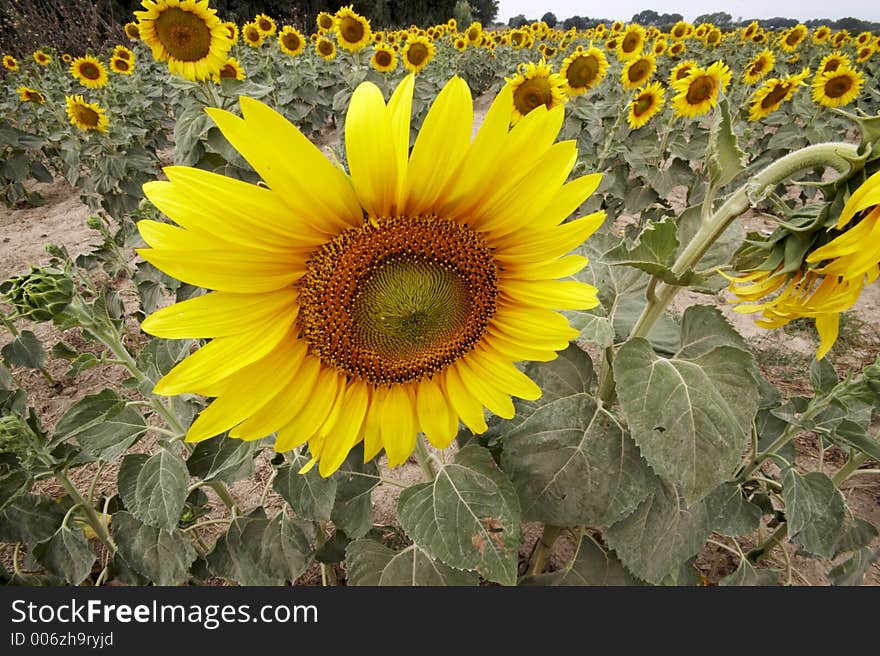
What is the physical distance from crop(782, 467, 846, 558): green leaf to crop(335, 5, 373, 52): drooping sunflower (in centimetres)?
590

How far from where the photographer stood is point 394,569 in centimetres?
137

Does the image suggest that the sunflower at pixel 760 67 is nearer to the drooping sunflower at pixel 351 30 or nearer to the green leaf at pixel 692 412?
the drooping sunflower at pixel 351 30

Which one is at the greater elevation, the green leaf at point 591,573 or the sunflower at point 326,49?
the sunflower at point 326,49

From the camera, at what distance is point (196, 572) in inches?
67.7

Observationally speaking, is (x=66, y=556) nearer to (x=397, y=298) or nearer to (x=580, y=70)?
(x=397, y=298)

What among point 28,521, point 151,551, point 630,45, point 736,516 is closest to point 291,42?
point 630,45

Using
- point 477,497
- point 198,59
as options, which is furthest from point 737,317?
point 198,59

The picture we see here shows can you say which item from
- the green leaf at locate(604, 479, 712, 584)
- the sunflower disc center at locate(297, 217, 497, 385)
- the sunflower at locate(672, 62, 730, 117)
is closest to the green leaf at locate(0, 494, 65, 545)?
the sunflower disc center at locate(297, 217, 497, 385)

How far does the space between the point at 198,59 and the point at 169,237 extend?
9.77ft

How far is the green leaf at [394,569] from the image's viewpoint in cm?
134

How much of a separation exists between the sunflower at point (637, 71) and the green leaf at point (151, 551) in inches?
201

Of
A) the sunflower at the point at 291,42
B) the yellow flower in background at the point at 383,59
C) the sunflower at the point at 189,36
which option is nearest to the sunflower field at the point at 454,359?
the sunflower at the point at 189,36

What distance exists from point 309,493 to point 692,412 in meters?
0.92

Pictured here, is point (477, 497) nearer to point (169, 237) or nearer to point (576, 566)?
point (576, 566)
